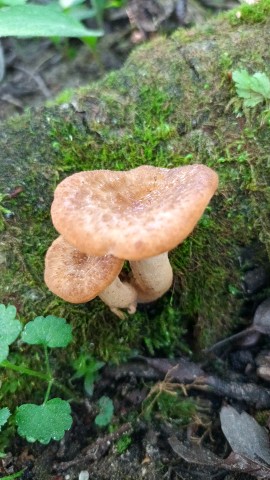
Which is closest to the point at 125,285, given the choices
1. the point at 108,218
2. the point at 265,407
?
the point at 108,218

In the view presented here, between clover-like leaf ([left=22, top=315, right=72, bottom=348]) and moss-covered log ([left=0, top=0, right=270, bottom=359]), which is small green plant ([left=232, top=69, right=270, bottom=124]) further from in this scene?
clover-like leaf ([left=22, top=315, right=72, bottom=348])

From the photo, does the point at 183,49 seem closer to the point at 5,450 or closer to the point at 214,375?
the point at 214,375

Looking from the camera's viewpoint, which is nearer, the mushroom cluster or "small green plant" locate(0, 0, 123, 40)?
the mushroom cluster

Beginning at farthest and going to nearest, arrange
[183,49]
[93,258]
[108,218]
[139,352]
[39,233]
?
[183,49]
[139,352]
[39,233]
[93,258]
[108,218]

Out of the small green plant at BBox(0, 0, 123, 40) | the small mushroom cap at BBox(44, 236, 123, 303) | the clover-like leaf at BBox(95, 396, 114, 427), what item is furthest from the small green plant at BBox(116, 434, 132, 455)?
the small green plant at BBox(0, 0, 123, 40)

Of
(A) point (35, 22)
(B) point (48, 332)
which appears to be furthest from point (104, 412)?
(A) point (35, 22)

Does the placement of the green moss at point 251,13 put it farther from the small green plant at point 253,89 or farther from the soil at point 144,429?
the soil at point 144,429
